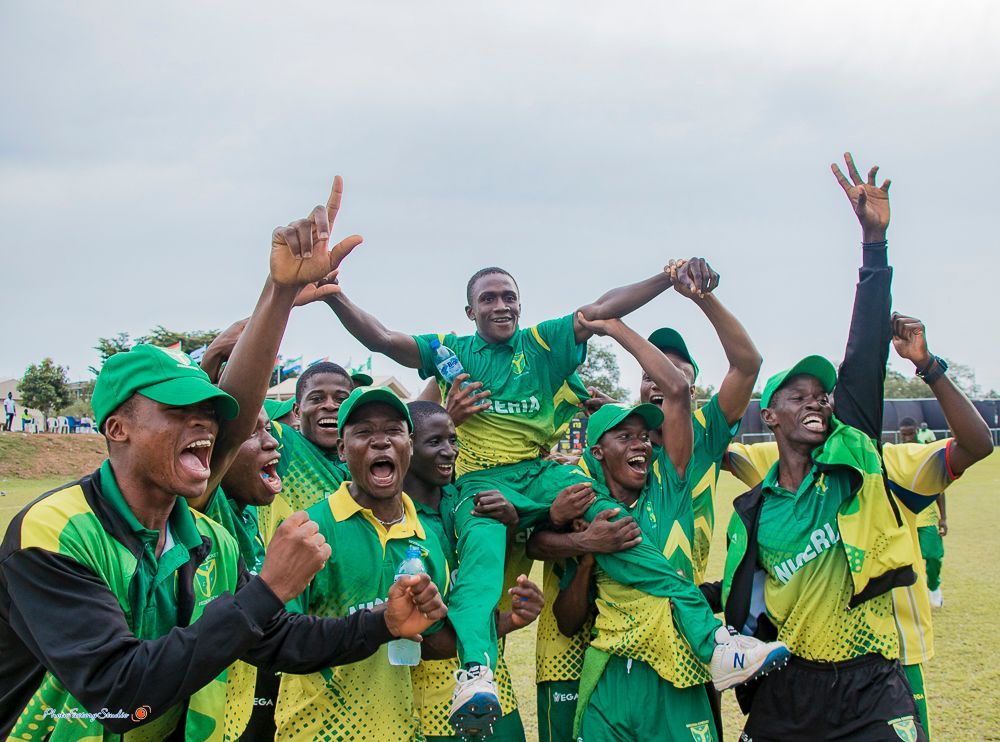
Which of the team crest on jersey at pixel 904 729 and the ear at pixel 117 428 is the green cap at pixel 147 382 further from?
the team crest on jersey at pixel 904 729

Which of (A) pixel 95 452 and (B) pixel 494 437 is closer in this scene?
(B) pixel 494 437

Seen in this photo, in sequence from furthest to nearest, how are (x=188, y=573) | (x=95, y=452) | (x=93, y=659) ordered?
(x=95, y=452), (x=188, y=573), (x=93, y=659)

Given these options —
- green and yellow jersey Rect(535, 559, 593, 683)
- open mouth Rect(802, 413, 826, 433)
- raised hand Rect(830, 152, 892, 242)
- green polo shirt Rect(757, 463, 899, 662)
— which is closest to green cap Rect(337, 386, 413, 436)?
green and yellow jersey Rect(535, 559, 593, 683)

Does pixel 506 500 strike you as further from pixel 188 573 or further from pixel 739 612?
pixel 188 573

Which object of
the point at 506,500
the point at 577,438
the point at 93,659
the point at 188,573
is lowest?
the point at 93,659

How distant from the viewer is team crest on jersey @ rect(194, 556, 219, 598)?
2.95 m

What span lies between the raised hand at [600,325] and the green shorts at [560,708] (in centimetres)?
206

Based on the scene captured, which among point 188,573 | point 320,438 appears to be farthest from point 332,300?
point 188,573

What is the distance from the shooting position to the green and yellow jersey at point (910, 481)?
4.34 m

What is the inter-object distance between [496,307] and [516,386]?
558 mm

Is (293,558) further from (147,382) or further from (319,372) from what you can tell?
(319,372)

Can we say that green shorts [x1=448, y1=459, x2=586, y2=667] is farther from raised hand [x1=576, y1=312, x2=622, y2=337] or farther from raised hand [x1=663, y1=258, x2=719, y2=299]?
raised hand [x1=663, y1=258, x2=719, y2=299]

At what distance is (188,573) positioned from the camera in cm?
287

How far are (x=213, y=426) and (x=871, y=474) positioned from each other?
3.09 meters
